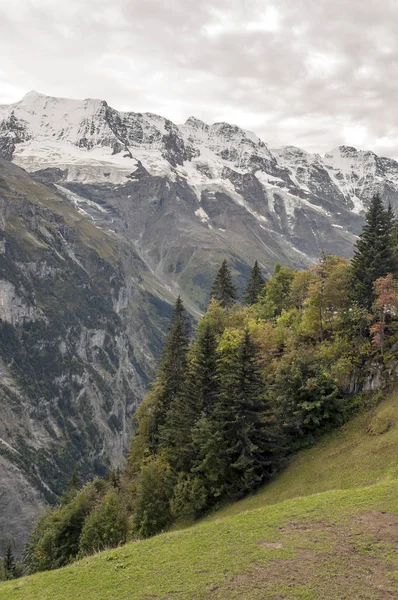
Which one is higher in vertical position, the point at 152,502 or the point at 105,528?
the point at 152,502

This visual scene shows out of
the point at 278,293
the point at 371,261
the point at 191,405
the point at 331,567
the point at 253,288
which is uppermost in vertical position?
the point at 253,288

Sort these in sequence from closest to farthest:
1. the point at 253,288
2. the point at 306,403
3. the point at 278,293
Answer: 1. the point at 306,403
2. the point at 278,293
3. the point at 253,288

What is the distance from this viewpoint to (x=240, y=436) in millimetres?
33281

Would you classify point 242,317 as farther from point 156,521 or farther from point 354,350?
point 156,521

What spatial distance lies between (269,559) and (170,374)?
98.3 ft

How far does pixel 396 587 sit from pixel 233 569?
6.30 m

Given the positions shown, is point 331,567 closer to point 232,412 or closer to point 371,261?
point 232,412

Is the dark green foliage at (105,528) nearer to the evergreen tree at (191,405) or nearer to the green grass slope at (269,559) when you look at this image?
the evergreen tree at (191,405)

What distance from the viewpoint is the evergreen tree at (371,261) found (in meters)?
40.7

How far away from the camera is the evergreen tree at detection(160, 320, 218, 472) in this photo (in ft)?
125

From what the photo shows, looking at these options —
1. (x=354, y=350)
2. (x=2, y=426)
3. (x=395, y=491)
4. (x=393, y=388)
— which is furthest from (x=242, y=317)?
(x=2, y=426)

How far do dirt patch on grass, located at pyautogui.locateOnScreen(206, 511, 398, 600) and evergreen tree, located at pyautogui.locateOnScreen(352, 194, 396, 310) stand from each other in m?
25.1

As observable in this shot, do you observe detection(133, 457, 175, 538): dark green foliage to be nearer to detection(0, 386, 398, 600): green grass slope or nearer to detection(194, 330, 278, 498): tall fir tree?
detection(194, 330, 278, 498): tall fir tree

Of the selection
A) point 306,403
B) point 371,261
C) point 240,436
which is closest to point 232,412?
point 240,436
